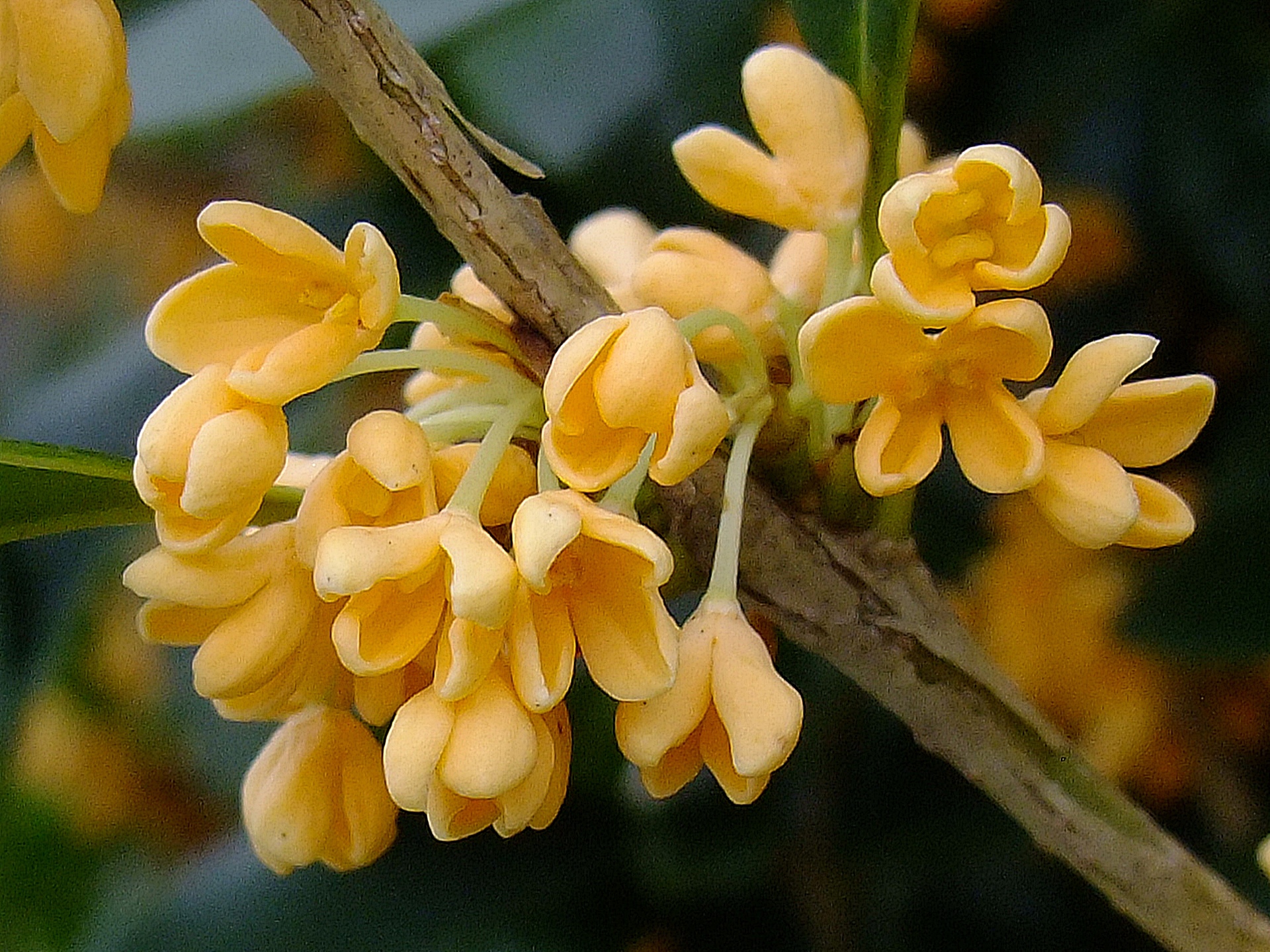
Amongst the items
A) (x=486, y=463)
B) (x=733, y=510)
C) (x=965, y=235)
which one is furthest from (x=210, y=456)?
(x=965, y=235)

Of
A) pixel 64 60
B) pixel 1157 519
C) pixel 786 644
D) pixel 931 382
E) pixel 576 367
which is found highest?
pixel 64 60

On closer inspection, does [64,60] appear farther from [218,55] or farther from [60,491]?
[218,55]

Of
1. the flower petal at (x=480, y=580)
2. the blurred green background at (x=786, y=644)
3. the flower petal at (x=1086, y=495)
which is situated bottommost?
the blurred green background at (x=786, y=644)

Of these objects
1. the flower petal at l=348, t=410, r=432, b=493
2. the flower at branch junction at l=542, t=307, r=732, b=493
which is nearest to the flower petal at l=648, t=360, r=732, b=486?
the flower at branch junction at l=542, t=307, r=732, b=493

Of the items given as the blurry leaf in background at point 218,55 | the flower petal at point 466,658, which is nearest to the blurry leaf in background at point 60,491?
the flower petal at point 466,658

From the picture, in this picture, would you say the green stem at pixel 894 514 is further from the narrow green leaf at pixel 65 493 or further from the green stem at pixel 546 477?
the narrow green leaf at pixel 65 493

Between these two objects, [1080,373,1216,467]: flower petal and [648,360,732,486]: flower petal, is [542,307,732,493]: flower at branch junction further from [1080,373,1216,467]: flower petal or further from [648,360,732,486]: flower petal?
[1080,373,1216,467]: flower petal
